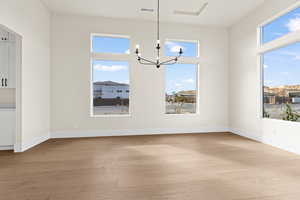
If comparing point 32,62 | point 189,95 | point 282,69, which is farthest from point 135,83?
point 282,69

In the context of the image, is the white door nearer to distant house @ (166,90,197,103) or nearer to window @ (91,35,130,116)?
window @ (91,35,130,116)

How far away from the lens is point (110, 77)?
5.48 metres

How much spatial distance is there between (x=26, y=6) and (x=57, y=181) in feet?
12.1

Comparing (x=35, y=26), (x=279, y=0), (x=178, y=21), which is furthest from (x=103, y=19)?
(x=279, y=0)

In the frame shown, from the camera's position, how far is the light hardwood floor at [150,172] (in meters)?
2.09

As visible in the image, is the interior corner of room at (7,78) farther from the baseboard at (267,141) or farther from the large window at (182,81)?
the baseboard at (267,141)

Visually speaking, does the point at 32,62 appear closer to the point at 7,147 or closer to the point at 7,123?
the point at 7,123

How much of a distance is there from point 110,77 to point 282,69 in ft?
14.8

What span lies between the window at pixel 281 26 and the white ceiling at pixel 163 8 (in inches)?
26.6

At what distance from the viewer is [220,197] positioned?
2.02 m

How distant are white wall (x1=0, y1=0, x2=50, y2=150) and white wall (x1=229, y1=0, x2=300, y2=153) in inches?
219

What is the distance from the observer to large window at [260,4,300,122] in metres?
3.80

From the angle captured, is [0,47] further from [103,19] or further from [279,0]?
[279,0]

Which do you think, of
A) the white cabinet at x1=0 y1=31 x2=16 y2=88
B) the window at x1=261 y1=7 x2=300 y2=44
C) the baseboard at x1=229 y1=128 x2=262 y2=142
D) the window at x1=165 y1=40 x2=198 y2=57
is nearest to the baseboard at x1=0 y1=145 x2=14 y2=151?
the white cabinet at x1=0 y1=31 x2=16 y2=88
